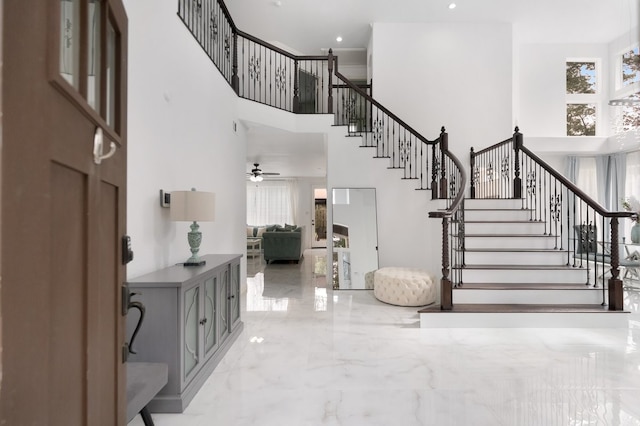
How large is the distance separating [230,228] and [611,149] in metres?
8.26

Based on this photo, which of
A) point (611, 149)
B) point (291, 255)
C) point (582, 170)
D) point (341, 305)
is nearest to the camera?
point (341, 305)

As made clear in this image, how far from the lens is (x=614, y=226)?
376cm

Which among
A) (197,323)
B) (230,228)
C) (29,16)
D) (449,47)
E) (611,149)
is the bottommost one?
(197,323)

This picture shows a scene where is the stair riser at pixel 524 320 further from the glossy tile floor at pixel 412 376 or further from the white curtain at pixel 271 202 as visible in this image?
the white curtain at pixel 271 202

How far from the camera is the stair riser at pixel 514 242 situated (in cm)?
473

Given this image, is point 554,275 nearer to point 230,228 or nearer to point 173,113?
point 230,228

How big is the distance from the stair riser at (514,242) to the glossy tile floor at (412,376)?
1287 millimetres

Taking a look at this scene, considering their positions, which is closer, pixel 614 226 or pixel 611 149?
pixel 614 226

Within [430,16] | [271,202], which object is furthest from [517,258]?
[271,202]

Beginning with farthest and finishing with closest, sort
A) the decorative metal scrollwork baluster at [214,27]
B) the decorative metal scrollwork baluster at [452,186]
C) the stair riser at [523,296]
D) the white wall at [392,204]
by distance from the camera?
the white wall at [392,204] → the decorative metal scrollwork baluster at [452,186] → the decorative metal scrollwork baluster at [214,27] → the stair riser at [523,296]

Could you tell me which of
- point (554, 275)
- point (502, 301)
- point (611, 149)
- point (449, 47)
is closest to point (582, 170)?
point (611, 149)

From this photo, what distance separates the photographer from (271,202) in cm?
1311

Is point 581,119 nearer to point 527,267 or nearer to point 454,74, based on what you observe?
point 454,74

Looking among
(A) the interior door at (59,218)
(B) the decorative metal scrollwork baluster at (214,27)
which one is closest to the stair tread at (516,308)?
(A) the interior door at (59,218)
